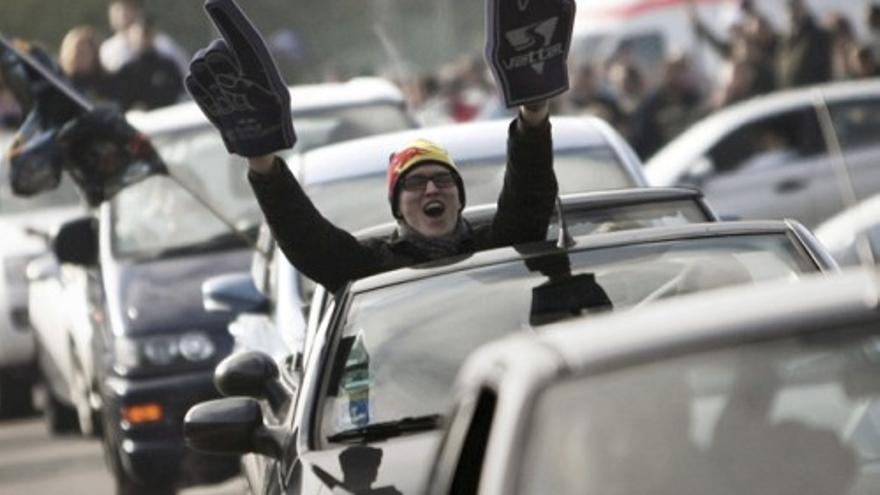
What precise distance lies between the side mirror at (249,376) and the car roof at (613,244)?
914 mm

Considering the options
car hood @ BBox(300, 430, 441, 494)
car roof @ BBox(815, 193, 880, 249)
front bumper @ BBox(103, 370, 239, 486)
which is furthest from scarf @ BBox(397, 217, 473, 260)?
car roof @ BBox(815, 193, 880, 249)

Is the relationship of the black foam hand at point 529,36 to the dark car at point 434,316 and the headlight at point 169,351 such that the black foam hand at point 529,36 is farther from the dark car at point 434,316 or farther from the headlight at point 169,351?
the headlight at point 169,351

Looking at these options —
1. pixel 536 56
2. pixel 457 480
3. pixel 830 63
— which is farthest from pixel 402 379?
pixel 830 63

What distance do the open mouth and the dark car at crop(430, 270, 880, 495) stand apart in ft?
12.3

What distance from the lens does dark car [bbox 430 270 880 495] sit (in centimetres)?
491

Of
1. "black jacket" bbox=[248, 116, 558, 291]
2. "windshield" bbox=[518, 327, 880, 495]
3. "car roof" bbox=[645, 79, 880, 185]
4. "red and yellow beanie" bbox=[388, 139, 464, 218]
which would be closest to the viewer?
"windshield" bbox=[518, 327, 880, 495]

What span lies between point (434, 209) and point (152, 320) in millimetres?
5136

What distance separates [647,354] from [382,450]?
2290 mm

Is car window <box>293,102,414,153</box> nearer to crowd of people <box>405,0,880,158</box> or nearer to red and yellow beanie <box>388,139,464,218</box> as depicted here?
red and yellow beanie <box>388,139,464,218</box>

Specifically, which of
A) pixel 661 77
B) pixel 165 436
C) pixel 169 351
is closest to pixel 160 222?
pixel 169 351

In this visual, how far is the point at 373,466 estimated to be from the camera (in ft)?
22.9

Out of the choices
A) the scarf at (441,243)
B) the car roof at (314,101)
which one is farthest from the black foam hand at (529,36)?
the car roof at (314,101)

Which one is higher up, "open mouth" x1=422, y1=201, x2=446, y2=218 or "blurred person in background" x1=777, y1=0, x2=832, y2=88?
"blurred person in background" x1=777, y1=0, x2=832, y2=88

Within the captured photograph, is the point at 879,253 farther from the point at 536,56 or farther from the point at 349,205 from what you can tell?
the point at 536,56
